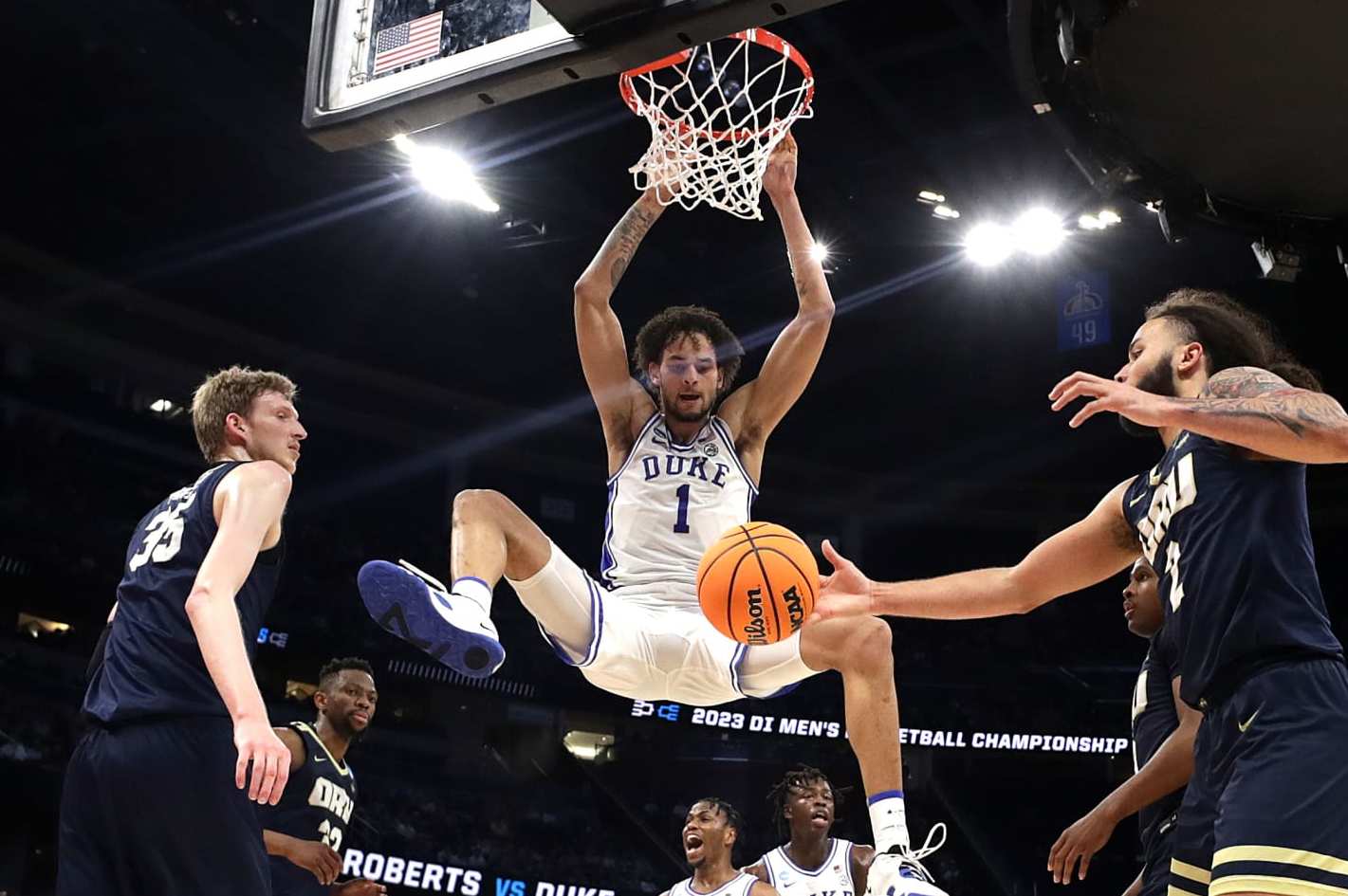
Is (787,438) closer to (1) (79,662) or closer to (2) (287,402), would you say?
(1) (79,662)

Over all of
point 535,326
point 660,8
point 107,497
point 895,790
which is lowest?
point 895,790

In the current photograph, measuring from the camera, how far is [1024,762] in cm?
1709

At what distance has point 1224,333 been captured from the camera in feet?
10.9

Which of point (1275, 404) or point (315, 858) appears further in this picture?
point (315, 858)

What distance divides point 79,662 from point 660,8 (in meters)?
12.8

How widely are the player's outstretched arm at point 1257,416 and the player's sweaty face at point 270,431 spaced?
7.73 feet

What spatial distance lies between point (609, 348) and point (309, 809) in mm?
2689

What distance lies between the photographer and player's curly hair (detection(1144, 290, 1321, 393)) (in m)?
3.30

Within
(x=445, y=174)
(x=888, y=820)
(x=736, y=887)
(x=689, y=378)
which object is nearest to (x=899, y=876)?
(x=888, y=820)

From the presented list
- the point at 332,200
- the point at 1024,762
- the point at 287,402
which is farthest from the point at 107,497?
the point at 287,402

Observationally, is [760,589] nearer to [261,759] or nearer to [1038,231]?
[261,759]

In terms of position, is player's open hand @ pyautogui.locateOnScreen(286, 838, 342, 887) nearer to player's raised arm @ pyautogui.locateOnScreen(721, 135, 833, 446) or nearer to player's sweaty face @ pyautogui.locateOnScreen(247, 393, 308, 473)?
player's sweaty face @ pyautogui.locateOnScreen(247, 393, 308, 473)

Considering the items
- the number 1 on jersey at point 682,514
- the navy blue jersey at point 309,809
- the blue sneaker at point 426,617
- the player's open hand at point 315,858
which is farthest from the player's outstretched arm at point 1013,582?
the navy blue jersey at point 309,809

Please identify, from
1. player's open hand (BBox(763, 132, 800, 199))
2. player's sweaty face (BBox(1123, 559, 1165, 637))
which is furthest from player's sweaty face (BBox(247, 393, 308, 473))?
player's sweaty face (BBox(1123, 559, 1165, 637))
